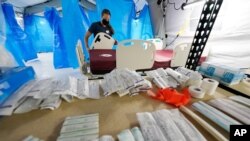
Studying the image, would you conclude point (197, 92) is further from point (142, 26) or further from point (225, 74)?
point (142, 26)

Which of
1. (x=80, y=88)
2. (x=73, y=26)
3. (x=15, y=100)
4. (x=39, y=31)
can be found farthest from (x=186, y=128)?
(x=39, y=31)

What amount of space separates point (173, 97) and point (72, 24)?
202 cm

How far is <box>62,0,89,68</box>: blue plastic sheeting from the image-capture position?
6.19ft

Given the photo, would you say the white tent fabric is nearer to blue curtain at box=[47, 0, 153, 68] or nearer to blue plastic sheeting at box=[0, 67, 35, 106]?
blue curtain at box=[47, 0, 153, 68]

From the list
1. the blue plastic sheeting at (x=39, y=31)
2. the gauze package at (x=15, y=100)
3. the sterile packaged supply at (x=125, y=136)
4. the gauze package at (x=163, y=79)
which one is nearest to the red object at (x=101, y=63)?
the gauze package at (x=163, y=79)

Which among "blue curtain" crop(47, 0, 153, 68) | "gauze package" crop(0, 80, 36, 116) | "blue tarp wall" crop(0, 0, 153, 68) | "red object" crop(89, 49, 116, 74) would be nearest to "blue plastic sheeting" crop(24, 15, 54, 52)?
"blue tarp wall" crop(0, 0, 153, 68)

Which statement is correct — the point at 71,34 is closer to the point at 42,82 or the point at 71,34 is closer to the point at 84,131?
the point at 42,82

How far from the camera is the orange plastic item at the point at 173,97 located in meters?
0.45

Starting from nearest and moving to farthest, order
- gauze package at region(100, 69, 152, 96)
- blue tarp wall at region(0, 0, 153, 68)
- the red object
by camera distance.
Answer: gauze package at region(100, 69, 152, 96), the red object, blue tarp wall at region(0, 0, 153, 68)

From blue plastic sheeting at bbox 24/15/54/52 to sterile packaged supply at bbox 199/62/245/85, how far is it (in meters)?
3.74

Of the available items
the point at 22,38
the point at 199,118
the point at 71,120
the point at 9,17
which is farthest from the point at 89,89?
the point at 22,38

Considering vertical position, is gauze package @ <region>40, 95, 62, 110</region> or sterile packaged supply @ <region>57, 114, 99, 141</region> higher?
gauze package @ <region>40, 95, 62, 110</region>

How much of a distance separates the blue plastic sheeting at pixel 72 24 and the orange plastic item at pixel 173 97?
5.04ft

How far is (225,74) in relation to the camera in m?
0.61
